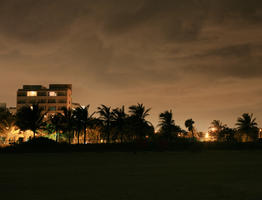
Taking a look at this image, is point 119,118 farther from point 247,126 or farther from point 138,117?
point 247,126

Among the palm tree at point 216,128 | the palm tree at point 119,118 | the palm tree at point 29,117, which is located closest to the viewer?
the palm tree at point 29,117

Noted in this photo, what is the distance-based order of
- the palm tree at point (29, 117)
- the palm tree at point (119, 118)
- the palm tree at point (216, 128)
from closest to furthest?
the palm tree at point (29, 117) → the palm tree at point (119, 118) → the palm tree at point (216, 128)

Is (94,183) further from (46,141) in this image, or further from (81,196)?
(46,141)

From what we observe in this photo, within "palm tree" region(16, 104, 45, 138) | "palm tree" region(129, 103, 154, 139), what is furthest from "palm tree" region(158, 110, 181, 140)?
"palm tree" region(16, 104, 45, 138)

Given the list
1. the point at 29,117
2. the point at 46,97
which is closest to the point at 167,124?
the point at 29,117

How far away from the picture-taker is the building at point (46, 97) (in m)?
142

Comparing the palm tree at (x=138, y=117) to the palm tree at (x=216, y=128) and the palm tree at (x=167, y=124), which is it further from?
the palm tree at (x=216, y=128)

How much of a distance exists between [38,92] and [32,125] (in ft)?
314

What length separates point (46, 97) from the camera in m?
144

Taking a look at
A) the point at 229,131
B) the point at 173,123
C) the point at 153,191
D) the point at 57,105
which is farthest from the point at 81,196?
the point at 57,105

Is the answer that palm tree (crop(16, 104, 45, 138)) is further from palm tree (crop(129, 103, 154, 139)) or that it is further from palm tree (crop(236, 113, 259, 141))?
palm tree (crop(236, 113, 259, 141))

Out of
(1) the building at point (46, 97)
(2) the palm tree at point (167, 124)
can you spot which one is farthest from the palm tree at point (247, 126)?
(1) the building at point (46, 97)

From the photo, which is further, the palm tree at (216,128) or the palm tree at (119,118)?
the palm tree at (216,128)

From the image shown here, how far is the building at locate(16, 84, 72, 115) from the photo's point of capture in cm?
14212
